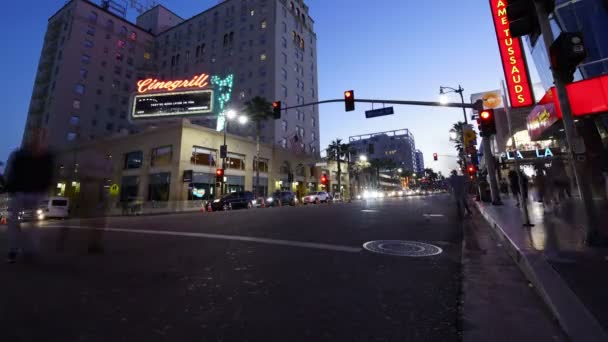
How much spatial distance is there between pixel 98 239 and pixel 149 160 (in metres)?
28.8

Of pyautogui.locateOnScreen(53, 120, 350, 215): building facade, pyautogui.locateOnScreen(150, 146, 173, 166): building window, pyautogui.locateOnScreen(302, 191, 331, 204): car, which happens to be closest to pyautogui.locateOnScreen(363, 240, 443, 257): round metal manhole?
pyautogui.locateOnScreen(53, 120, 350, 215): building facade

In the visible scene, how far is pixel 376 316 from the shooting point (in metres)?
2.10

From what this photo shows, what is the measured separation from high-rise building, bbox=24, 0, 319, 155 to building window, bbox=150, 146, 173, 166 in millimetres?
16369

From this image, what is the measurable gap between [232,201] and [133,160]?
1654cm

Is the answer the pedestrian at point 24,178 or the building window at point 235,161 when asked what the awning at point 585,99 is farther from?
the building window at point 235,161

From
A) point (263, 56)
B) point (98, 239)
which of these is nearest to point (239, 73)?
point (263, 56)

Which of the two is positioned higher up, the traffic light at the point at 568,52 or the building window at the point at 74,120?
the building window at the point at 74,120

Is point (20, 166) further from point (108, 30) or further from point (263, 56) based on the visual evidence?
point (108, 30)

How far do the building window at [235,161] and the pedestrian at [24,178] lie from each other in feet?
97.2

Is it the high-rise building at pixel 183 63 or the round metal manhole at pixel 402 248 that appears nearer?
the round metal manhole at pixel 402 248

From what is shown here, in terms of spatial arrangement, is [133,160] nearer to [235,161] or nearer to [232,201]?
[235,161]

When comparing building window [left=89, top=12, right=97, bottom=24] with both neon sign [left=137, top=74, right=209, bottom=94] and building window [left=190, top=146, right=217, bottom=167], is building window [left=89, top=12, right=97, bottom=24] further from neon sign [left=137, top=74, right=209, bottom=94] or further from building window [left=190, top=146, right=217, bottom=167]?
Answer: building window [left=190, top=146, right=217, bottom=167]

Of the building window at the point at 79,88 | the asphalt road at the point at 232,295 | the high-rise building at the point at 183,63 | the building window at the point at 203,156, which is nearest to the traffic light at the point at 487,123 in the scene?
the asphalt road at the point at 232,295

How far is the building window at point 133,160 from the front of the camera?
31625 millimetres
